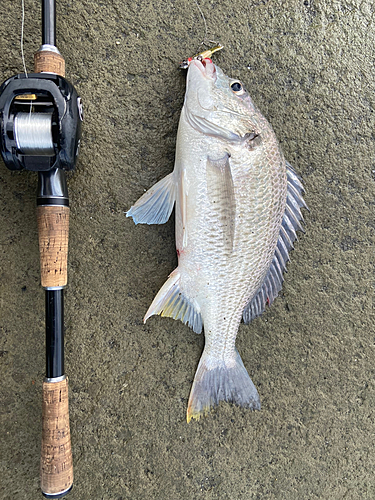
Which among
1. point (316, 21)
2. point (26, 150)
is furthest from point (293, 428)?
point (316, 21)

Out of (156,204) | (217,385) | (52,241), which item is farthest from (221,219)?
(217,385)

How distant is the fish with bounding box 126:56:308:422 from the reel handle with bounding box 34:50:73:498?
343 mm

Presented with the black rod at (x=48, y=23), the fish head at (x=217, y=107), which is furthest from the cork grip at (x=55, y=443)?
the black rod at (x=48, y=23)

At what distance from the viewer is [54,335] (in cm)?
134

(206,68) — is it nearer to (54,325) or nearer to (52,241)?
(52,241)

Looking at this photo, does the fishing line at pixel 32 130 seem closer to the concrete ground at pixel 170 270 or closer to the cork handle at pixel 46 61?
the cork handle at pixel 46 61

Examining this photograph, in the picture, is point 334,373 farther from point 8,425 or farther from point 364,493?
point 8,425

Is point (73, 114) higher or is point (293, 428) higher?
point (73, 114)

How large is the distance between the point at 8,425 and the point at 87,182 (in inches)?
44.9

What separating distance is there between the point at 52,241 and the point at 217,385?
99cm

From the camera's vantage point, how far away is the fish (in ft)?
4.69

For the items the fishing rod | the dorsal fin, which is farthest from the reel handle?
the dorsal fin

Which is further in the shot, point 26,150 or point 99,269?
point 99,269

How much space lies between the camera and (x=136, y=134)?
1627 mm
